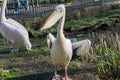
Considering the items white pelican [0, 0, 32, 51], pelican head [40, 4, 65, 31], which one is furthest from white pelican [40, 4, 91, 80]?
white pelican [0, 0, 32, 51]

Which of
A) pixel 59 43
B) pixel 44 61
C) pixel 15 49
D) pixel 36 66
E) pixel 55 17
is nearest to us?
pixel 59 43

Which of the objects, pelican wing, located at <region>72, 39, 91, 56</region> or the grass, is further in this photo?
pelican wing, located at <region>72, 39, 91, 56</region>

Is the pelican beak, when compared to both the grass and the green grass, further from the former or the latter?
the green grass

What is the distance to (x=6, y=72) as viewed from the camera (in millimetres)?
7367

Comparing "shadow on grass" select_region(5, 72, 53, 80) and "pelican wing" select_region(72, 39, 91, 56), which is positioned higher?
"pelican wing" select_region(72, 39, 91, 56)

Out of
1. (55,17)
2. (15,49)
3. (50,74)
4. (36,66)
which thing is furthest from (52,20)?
(15,49)

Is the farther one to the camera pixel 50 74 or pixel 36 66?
pixel 36 66

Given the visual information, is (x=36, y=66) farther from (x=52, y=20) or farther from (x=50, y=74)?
(x=52, y=20)

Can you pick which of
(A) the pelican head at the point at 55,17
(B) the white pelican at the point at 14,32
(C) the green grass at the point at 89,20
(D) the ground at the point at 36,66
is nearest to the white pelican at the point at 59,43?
(A) the pelican head at the point at 55,17

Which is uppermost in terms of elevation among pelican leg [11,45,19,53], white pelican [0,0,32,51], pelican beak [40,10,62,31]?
pelican beak [40,10,62,31]

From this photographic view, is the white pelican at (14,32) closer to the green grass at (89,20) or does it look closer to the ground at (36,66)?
the ground at (36,66)

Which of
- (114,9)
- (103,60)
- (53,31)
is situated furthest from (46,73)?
(114,9)

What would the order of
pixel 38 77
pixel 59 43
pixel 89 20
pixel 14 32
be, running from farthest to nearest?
pixel 89 20
pixel 14 32
pixel 38 77
pixel 59 43

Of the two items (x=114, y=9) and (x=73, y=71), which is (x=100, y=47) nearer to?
(x=73, y=71)
